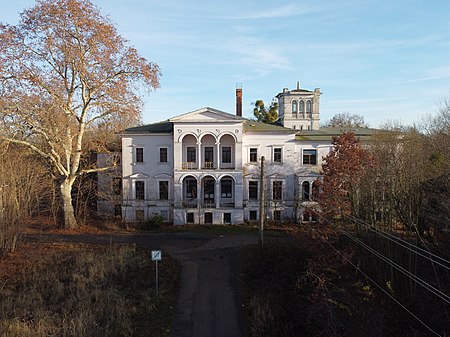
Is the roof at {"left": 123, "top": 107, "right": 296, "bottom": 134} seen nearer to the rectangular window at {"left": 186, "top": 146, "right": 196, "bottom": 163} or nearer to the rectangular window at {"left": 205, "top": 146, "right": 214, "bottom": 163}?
the rectangular window at {"left": 186, "top": 146, "right": 196, "bottom": 163}

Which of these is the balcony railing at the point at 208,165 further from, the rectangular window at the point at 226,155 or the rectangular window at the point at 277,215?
the rectangular window at the point at 277,215

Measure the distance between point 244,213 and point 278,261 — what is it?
13192mm

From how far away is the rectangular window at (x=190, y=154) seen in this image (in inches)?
1346

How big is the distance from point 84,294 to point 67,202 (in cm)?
1488

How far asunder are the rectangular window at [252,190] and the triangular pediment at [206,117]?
594 centimetres

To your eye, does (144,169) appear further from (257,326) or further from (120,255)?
(257,326)

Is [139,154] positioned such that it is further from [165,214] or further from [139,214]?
[165,214]

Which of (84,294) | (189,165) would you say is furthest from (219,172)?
(84,294)

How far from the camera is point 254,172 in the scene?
3397cm

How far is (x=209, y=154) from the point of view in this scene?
34.5 m

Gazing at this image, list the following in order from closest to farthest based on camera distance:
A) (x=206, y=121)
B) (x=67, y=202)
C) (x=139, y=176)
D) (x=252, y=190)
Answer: (x=67, y=202) < (x=206, y=121) < (x=139, y=176) < (x=252, y=190)

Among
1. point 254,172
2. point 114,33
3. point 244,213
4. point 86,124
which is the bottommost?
point 244,213

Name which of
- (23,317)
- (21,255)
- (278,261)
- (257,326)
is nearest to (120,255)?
(21,255)

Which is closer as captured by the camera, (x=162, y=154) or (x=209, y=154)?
(x=162, y=154)
